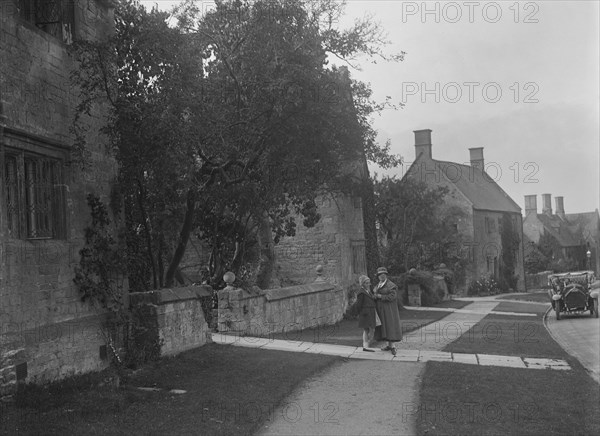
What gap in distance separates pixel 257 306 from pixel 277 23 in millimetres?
6575

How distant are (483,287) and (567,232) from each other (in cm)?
3312

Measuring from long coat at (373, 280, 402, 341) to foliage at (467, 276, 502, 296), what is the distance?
29.4m

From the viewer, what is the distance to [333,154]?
11281 millimetres

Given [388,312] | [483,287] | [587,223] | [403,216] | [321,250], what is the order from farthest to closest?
1. [587,223]
2. [483,287]
3. [403,216]
4. [321,250]
5. [388,312]

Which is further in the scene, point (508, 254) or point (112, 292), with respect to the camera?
point (508, 254)

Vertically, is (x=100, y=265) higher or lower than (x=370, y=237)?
lower

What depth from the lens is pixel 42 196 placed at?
8.26m

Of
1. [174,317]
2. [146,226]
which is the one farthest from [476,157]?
[174,317]

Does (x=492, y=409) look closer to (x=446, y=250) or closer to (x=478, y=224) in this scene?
(x=446, y=250)

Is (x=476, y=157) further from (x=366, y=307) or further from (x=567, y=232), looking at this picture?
(x=366, y=307)

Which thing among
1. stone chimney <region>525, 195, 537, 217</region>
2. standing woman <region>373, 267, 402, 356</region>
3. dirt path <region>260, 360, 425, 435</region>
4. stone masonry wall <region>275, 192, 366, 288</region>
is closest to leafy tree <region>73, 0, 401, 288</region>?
standing woman <region>373, 267, 402, 356</region>

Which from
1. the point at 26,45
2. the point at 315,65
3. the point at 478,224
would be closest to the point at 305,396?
the point at 315,65

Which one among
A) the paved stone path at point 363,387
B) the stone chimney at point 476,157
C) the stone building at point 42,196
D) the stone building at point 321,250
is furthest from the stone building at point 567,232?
the stone building at point 42,196

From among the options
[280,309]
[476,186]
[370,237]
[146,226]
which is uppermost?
[476,186]
